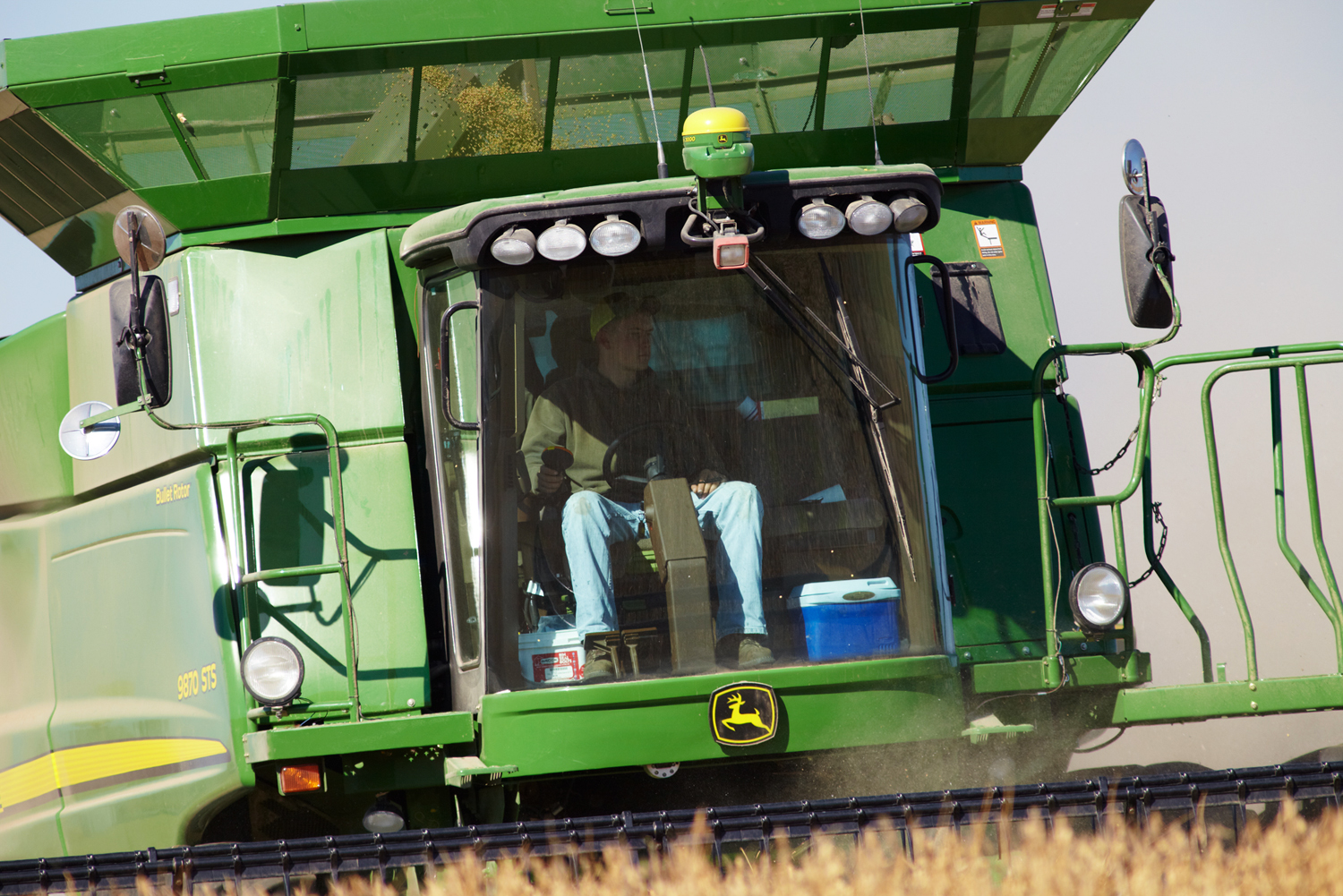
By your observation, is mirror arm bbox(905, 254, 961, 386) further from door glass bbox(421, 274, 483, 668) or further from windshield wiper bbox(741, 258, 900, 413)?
door glass bbox(421, 274, 483, 668)

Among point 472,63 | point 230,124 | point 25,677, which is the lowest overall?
point 25,677

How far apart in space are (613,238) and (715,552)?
105cm

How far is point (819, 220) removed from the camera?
15.1ft

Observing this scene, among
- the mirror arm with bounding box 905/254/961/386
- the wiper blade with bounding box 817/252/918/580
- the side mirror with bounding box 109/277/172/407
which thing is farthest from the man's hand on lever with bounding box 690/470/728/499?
the side mirror with bounding box 109/277/172/407

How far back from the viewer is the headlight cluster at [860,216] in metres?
4.60

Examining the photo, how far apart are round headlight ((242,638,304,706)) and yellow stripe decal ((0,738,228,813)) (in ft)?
1.41

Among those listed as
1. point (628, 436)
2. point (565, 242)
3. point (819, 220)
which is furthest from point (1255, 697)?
point (565, 242)

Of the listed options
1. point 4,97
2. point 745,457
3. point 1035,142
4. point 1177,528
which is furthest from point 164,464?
point 1177,528

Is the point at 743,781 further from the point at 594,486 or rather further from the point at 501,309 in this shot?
the point at 501,309

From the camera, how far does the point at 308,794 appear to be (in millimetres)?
4961

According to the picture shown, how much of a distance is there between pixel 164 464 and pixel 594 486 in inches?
73.3

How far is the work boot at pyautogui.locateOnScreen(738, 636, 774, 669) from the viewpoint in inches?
176

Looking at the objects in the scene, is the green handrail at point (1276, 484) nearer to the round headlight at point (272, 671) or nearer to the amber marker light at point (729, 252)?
the amber marker light at point (729, 252)

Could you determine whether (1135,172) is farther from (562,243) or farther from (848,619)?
(562,243)
